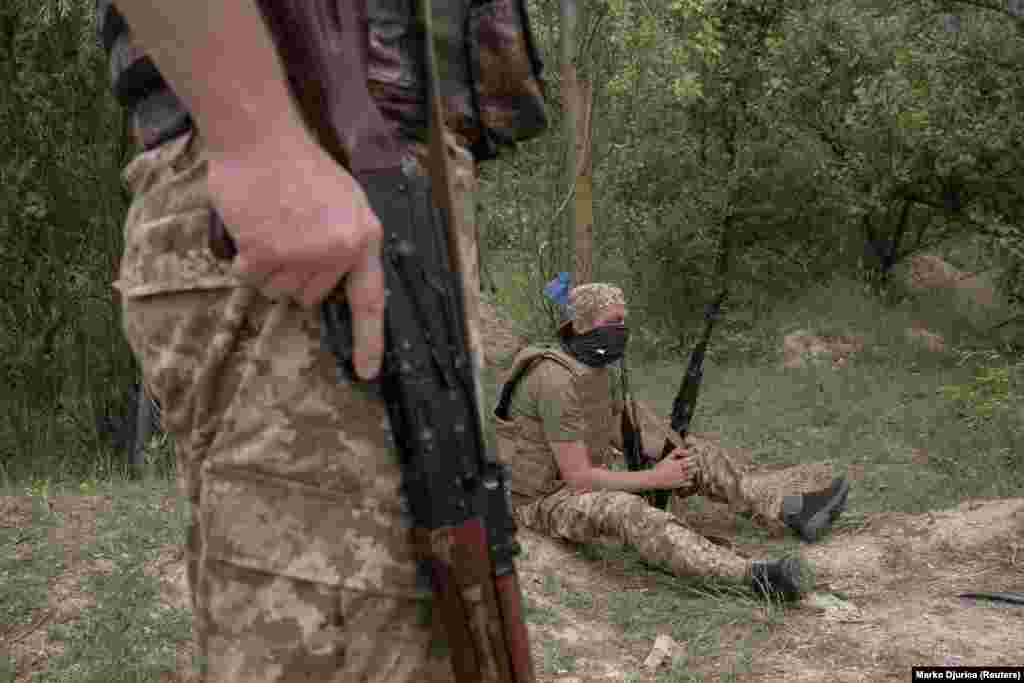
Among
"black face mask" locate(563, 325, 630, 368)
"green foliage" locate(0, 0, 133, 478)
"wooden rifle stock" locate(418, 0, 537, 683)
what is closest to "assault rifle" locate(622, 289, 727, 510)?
"black face mask" locate(563, 325, 630, 368)

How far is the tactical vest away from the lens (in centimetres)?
478

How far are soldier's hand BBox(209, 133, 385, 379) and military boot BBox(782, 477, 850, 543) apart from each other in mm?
4243

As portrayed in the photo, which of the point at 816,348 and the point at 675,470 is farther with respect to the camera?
the point at 816,348

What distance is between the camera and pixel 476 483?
1180 millimetres

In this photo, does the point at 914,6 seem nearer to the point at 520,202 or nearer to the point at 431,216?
the point at 520,202

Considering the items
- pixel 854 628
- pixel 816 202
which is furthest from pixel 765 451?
pixel 816 202

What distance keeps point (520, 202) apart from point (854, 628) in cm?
537

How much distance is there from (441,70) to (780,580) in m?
3.04

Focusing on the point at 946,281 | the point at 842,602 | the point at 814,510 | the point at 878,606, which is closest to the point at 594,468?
the point at 814,510

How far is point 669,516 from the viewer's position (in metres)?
4.44

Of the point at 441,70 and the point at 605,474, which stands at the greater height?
the point at 441,70

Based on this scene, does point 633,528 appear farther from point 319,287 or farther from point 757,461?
point 319,287

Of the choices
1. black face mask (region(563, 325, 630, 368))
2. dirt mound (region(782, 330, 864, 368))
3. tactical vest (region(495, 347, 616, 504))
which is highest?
black face mask (region(563, 325, 630, 368))

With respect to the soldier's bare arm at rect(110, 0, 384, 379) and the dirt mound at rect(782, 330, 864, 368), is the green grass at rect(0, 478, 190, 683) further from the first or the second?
the dirt mound at rect(782, 330, 864, 368)
